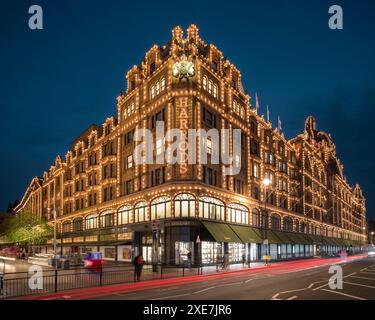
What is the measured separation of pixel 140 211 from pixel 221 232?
1132 cm

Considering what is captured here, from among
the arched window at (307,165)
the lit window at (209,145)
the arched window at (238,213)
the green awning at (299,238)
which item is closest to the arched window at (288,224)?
the green awning at (299,238)

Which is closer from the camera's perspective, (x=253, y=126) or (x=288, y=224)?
(x=253, y=126)

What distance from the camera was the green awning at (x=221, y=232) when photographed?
45.1m

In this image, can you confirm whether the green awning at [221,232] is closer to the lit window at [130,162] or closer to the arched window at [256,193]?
the arched window at [256,193]

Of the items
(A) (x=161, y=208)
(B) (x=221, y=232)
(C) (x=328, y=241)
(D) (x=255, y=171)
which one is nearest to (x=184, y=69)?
(A) (x=161, y=208)

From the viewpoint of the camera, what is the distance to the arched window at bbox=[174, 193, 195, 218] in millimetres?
45250

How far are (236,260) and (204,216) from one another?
32.5 ft

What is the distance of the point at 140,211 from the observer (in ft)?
173

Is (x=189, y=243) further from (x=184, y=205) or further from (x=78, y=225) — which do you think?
(x=78, y=225)

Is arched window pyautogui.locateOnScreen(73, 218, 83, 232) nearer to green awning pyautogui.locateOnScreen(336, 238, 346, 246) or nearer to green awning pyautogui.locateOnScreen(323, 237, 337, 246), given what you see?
green awning pyautogui.locateOnScreen(323, 237, 337, 246)

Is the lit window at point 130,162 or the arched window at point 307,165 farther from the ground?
the arched window at point 307,165

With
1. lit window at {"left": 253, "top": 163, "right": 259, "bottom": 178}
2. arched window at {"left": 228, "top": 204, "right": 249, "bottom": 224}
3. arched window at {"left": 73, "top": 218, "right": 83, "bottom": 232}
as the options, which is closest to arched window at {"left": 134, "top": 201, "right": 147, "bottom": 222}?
arched window at {"left": 228, "top": 204, "right": 249, "bottom": 224}

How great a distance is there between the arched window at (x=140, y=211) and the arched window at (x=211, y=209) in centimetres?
839
